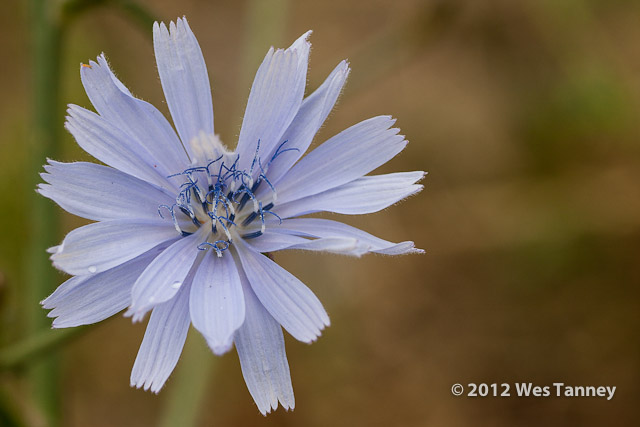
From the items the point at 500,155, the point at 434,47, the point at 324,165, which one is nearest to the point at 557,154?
the point at 500,155

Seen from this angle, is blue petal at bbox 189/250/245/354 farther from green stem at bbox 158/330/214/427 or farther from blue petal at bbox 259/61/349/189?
green stem at bbox 158/330/214/427

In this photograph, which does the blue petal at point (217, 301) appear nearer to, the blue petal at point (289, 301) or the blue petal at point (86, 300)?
the blue petal at point (289, 301)

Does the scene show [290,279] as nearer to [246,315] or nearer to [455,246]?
[246,315]

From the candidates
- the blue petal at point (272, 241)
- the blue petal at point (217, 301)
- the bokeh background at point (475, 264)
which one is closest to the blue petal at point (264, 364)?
the blue petal at point (217, 301)

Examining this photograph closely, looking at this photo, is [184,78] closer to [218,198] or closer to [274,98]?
[274,98]

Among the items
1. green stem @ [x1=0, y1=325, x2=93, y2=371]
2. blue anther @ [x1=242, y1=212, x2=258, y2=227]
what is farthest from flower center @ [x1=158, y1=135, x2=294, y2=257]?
green stem @ [x1=0, y1=325, x2=93, y2=371]

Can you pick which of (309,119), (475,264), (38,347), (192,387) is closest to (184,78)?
(309,119)

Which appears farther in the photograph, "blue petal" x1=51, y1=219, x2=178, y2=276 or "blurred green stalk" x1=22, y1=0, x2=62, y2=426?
"blurred green stalk" x1=22, y1=0, x2=62, y2=426
